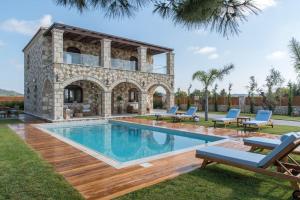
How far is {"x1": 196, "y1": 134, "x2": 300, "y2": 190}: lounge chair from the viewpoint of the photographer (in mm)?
3822

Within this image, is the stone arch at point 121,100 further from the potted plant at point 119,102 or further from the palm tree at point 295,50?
the palm tree at point 295,50

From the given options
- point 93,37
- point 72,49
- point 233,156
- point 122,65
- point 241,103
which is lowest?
point 233,156

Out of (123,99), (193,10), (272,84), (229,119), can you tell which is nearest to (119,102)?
(123,99)

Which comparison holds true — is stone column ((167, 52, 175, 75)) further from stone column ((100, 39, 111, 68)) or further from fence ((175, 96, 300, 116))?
fence ((175, 96, 300, 116))

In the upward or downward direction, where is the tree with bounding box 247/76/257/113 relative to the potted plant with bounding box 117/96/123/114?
upward

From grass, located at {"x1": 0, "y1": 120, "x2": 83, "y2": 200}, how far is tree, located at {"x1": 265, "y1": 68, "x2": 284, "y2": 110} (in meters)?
21.3

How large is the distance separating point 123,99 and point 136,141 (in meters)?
11.5

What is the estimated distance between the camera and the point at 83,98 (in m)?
18.8

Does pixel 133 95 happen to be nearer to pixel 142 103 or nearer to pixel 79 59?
A: pixel 142 103

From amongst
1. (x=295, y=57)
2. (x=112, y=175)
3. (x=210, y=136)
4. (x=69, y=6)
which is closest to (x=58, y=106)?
(x=210, y=136)

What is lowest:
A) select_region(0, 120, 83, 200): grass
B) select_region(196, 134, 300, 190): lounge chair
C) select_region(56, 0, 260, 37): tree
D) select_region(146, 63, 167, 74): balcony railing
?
select_region(0, 120, 83, 200): grass

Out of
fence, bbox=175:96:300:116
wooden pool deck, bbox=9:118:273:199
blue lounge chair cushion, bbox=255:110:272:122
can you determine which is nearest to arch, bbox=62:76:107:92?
wooden pool deck, bbox=9:118:273:199

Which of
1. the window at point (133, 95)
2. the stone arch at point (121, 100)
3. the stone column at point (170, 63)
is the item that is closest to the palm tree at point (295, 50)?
the stone arch at point (121, 100)

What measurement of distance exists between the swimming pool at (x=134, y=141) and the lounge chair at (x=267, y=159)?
1.90m
